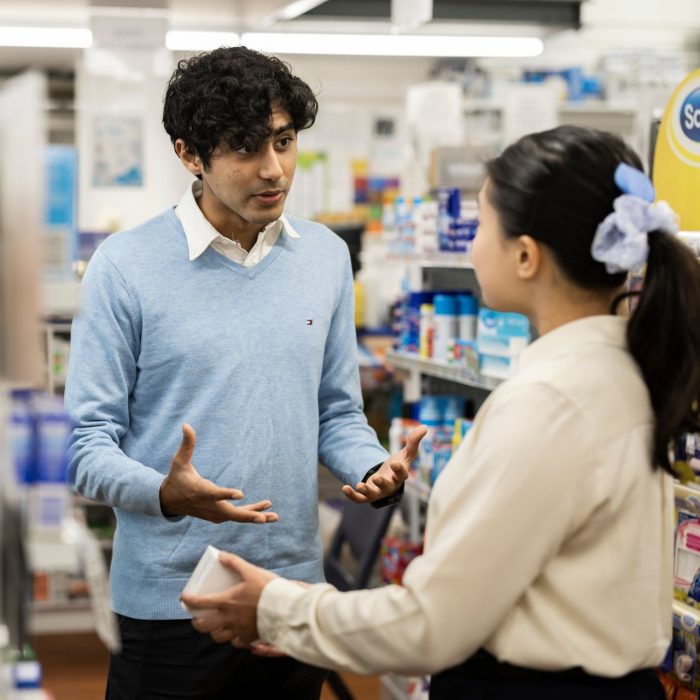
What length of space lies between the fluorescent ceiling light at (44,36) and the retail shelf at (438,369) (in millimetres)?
4228

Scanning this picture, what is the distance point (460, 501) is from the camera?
1.52 m

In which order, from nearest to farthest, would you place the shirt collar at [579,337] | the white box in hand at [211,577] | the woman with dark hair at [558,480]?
1. the woman with dark hair at [558,480]
2. the shirt collar at [579,337]
3. the white box in hand at [211,577]

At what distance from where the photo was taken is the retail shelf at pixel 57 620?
1.31 metres

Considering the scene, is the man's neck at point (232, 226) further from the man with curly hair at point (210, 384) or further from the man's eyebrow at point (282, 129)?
the man's eyebrow at point (282, 129)

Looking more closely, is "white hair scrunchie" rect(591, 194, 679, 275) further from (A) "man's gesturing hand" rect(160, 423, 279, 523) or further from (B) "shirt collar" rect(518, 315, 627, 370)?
(A) "man's gesturing hand" rect(160, 423, 279, 523)

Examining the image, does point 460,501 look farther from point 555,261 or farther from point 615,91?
point 615,91

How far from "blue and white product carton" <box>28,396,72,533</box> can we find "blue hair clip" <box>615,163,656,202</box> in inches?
33.6

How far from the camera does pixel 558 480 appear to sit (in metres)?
1.48

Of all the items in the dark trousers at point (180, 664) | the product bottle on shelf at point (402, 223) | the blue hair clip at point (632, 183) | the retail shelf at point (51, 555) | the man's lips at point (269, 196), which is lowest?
the dark trousers at point (180, 664)

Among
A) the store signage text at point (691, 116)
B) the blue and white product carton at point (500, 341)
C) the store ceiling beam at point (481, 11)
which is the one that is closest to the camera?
the store signage text at point (691, 116)

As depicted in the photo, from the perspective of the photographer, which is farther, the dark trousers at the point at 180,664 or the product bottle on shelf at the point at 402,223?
the product bottle on shelf at the point at 402,223

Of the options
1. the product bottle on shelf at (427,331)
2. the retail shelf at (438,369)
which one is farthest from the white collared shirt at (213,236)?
the product bottle on shelf at (427,331)

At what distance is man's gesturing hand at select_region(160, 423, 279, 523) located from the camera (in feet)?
6.45

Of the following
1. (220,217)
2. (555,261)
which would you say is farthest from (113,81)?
(555,261)
